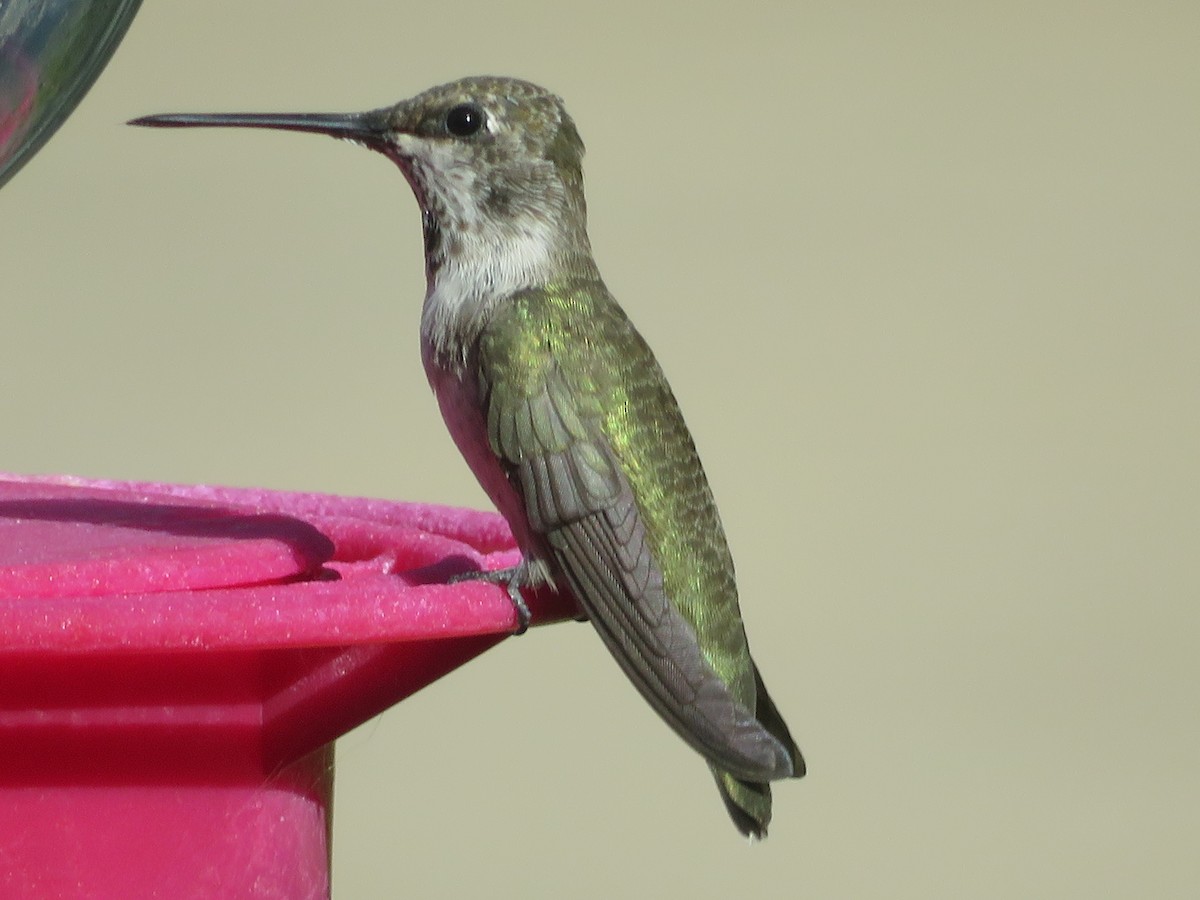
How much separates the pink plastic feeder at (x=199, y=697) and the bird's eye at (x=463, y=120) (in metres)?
0.85

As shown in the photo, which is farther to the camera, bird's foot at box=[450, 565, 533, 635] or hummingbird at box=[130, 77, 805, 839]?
hummingbird at box=[130, 77, 805, 839]

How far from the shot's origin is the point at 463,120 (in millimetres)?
2568

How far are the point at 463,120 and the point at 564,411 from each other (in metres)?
0.52

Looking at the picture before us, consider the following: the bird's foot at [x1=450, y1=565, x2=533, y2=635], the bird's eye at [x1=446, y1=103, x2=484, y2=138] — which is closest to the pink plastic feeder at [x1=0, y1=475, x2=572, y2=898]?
the bird's foot at [x1=450, y1=565, x2=533, y2=635]

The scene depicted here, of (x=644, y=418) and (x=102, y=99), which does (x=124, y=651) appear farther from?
(x=102, y=99)

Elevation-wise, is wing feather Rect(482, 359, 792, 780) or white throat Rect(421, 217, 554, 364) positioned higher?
white throat Rect(421, 217, 554, 364)

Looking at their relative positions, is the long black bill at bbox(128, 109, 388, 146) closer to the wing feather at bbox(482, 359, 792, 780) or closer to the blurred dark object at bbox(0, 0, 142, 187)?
the blurred dark object at bbox(0, 0, 142, 187)

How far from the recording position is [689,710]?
6.79 ft

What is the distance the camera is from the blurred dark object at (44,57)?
1.95 meters

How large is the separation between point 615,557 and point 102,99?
5597 mm

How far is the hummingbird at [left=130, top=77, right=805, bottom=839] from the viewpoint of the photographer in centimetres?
213

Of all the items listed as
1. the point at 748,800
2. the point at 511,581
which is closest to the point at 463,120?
the point at 511,581

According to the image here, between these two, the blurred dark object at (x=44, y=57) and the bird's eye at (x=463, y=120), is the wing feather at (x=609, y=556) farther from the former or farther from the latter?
the blurred dark object at (x=44, y=57)

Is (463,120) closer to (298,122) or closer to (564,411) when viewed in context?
(298,122)
